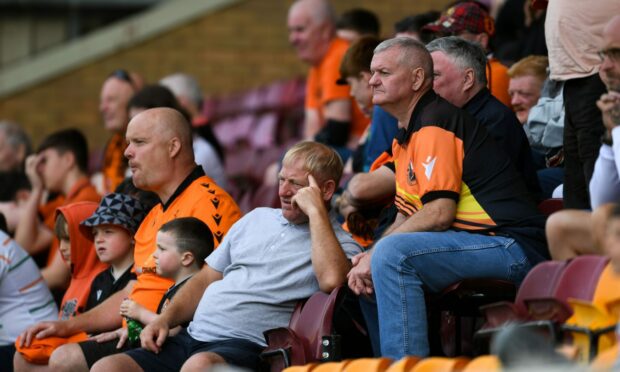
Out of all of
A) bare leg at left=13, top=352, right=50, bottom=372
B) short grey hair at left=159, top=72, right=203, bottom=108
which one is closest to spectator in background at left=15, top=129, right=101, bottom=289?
short grey hair at left=159, top=72, right=203, bottom=108

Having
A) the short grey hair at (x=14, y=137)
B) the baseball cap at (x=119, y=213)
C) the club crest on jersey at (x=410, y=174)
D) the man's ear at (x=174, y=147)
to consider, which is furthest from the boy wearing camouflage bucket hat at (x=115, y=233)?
the short grey hair at (x=14, y=137)

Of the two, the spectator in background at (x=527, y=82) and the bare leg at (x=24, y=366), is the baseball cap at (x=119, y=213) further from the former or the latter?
the spectator in background at (x=527, y=82)

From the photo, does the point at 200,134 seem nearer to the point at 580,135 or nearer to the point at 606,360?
the point at 580,135

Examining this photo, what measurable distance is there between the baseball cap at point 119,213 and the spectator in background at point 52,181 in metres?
1.66

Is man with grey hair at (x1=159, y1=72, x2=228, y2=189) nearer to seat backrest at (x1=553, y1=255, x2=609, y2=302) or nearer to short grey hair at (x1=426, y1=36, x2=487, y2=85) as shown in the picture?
short grey hair at (x1=426, y1=36, x2=487, y2=85)

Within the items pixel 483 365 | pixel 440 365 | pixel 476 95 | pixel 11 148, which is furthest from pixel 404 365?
pixel 11 148

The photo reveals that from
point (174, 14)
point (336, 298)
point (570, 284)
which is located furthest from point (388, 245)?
point (174, 14)

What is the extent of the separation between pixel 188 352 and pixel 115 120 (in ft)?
11.9

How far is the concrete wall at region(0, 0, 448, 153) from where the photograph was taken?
47.9ft

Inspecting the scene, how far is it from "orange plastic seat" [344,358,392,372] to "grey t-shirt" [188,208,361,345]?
3.67ft

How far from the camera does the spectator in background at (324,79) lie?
8406 millimetres

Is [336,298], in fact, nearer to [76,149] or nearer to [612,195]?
[612,195]

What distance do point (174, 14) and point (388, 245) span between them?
10.0m

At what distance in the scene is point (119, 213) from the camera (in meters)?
7.07
